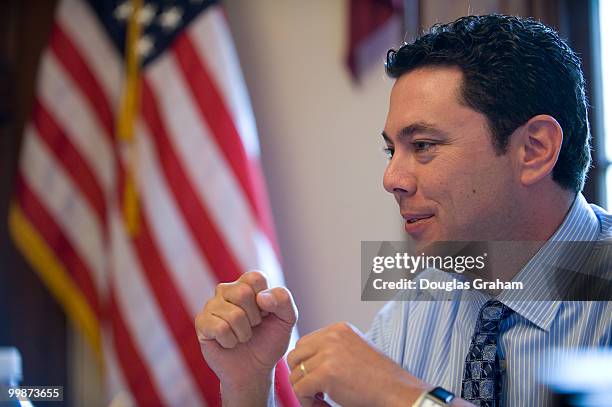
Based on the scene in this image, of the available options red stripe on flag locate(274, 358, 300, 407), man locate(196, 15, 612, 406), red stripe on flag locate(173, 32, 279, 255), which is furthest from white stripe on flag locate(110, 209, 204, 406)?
man locate(196, 15, 612, 406)

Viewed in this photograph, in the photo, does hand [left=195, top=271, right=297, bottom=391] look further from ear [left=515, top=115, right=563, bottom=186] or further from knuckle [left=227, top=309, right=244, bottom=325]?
ear [left=515, top=115, right=563, bottom=186]

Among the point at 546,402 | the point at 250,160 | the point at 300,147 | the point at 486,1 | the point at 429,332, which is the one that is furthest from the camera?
the point at 250,160

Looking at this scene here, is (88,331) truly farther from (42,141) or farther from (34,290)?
(42,141)

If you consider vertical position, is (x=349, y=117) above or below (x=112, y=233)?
above

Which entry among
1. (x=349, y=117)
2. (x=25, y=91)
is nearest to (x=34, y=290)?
(x=25, y=91)

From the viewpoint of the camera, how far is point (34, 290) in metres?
1.77

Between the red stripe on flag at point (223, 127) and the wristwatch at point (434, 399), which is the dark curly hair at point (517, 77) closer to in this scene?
the wristwatch at point (434, 399)

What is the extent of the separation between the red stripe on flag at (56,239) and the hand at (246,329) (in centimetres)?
91

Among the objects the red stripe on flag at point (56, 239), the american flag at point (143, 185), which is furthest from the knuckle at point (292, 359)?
the red stripe on flag at point (56, 239)

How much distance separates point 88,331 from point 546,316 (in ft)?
3.84

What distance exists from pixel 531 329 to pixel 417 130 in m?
0.26

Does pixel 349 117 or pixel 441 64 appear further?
pixel 349 117

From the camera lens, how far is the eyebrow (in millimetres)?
875

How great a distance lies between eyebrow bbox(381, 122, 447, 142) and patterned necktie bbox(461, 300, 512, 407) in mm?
207
